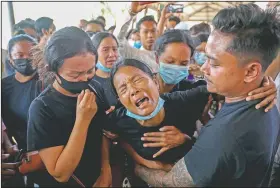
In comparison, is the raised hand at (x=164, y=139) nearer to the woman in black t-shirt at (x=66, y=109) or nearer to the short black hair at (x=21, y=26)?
the woman in black t-shirt at (x=66, y=109)

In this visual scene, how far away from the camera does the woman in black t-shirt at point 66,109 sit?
99 centimetres

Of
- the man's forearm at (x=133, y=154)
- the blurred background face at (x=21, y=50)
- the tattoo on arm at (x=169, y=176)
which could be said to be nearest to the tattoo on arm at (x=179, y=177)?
the tattoo on arm at (x=169, y=176)

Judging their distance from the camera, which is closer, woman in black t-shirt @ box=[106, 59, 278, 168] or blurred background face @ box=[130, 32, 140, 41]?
woman in black t-shirt @ box=[106, 59, 278, 168]

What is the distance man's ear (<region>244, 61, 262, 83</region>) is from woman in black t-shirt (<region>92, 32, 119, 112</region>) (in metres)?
0.48

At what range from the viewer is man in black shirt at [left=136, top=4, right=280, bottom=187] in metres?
0.85

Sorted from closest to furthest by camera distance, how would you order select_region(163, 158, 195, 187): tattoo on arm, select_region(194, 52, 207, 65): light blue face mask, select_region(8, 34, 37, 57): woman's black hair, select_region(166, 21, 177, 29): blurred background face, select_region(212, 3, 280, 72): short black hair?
select_region(212, 3, 280, 72): short black hair, select_region(163, 158, 195, 187): tattoo on arm, select_region(8, 34, 37, 57): woman's black hair, select_region(194, 52, 207, 65): light blue face mask, select_region(166, 21, 177, 29): blurred background face

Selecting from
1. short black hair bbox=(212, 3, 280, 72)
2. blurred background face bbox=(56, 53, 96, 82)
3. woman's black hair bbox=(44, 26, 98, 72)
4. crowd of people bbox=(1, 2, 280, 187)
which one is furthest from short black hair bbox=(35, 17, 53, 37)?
short black hair bbox=(212, 3, 280, 72)

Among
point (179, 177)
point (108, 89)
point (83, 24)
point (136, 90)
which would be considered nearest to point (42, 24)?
point (83, 24)

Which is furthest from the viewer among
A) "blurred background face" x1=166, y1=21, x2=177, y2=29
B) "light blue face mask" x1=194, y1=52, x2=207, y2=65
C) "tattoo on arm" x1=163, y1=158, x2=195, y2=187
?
"blurred background face" x1=166, y1=21, x2=177, y2=29

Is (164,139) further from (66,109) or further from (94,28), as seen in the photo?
(94,28)

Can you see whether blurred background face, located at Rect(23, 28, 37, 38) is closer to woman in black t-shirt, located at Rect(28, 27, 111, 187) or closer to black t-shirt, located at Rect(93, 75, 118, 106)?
woman in black t-shirt, located at Rect(28, 27, 111, 187)

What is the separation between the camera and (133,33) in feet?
4.70

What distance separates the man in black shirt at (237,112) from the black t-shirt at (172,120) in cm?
13

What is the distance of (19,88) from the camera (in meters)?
1.12
